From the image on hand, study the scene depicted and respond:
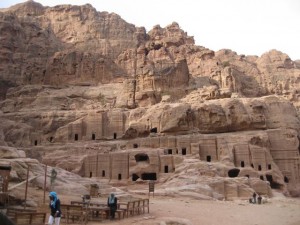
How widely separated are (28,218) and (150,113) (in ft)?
155

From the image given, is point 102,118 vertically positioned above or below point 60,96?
below

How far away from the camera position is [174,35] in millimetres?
113938

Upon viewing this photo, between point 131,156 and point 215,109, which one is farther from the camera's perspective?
point 215,109

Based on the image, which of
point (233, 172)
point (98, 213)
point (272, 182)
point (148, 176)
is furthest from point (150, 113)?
point (98, 213)

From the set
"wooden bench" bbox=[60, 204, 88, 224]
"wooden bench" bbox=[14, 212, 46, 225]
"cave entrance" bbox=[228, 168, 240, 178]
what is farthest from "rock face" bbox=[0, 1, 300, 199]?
"wooden bench" bbox=[14, 212, 46, 225]

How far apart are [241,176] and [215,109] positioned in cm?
1493

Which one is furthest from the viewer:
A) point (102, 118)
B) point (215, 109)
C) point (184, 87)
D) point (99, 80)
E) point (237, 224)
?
point (99, 80)

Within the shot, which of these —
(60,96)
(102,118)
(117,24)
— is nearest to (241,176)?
(102,118)

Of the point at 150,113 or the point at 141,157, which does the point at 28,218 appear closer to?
the point at 141,157

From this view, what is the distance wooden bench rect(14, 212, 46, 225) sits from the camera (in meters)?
14.8

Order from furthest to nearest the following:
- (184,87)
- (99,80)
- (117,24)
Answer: (117,24)
(99,80)
(184,87)

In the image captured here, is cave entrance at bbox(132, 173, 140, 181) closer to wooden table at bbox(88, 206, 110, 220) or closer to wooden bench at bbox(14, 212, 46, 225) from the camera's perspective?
wooden table at bbox(88, 206, 110, 220)

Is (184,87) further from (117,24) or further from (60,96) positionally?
(117,24)

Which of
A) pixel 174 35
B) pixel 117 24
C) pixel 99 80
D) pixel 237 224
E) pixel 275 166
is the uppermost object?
pixel 117 24
